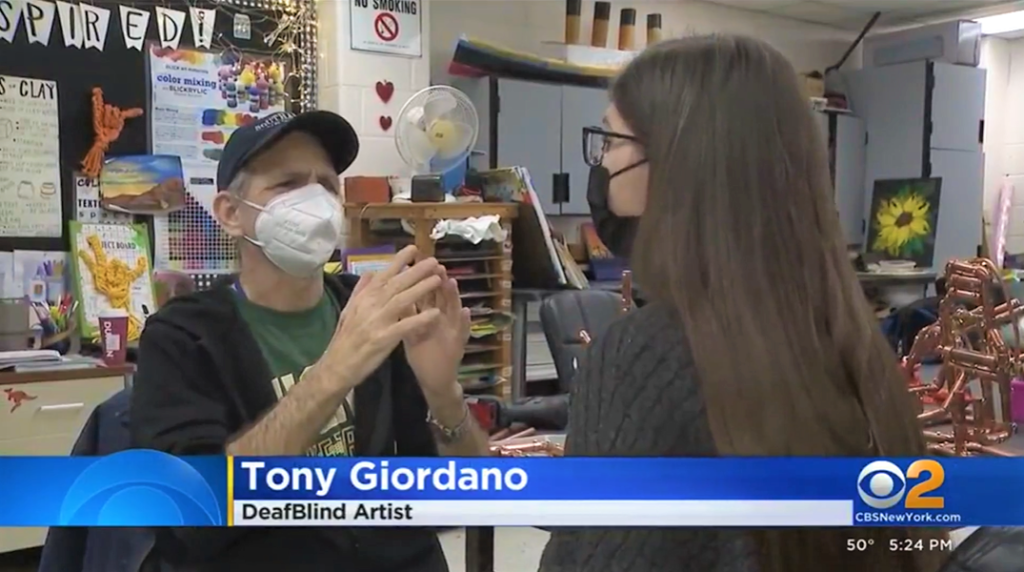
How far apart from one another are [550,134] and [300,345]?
0.42m

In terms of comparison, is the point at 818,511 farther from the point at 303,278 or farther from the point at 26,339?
the point at 26,339

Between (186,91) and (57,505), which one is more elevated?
(186,91)

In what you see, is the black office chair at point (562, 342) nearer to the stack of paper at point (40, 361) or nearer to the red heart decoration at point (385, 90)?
the red heart decoration at point (385, 90)

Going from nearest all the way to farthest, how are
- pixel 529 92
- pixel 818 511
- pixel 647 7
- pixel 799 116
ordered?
pixel 799 116
pixel 818 511
pixel 647 7
pixel 529 92

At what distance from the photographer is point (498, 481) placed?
3.09 feet

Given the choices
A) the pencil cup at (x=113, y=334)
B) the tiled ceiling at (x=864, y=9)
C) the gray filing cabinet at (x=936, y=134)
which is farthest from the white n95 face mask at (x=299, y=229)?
the gray filing cabinet at (x=936, y=134)

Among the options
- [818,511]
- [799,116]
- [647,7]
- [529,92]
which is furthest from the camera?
[529,92]

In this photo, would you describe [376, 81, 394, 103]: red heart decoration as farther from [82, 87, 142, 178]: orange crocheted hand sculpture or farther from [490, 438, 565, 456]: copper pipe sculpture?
[490, 438, 565, 456]: copper pipe sculpture

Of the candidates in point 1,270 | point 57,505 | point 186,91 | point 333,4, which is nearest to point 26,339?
point 1,270

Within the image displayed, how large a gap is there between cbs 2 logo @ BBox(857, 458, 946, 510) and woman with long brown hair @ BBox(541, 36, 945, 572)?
0.09 metres

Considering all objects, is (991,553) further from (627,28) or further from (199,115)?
(199,115)

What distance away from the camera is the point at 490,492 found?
942 millimetres

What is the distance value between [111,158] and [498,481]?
62 cm

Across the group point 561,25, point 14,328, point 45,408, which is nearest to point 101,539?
point 45,408
